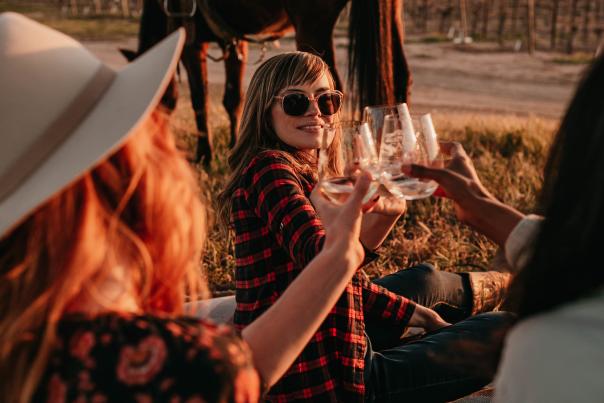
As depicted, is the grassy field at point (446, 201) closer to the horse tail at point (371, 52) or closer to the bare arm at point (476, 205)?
the horse tail at point (371, 52)

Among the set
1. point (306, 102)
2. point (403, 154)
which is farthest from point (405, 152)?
point (306, 102)

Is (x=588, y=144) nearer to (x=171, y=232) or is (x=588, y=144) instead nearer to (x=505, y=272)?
(x=171, y=232)

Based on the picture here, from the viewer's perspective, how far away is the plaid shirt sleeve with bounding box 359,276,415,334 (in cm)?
248

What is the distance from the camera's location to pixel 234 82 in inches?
254

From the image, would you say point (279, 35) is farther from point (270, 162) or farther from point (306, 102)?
point (270, 162)

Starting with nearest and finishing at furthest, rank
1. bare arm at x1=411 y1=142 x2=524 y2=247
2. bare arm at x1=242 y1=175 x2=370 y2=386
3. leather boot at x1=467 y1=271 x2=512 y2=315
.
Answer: bare arm at x1=242 y1=175 x2=370 y2=386
bare arm at x1=411 y1=142 x2=524 y2=247
leather boot at x1=467 y1=271 x2=512 y2=315

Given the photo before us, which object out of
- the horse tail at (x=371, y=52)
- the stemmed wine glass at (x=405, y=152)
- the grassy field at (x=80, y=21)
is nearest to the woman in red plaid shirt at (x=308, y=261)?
the stemmed wine glass at (x=405, y=152)

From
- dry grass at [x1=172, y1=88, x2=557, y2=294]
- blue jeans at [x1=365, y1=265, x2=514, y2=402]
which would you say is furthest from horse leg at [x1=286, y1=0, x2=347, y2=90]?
blue jeans at [x1=365, y1=265, x2=514, y2=402]

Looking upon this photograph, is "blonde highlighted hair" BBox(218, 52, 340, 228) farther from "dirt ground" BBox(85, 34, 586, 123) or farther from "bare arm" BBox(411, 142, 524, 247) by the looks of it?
"dirt ground" BBox(85, 34, 586, 123)

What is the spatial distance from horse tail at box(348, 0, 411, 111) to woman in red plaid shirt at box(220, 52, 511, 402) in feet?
7.33

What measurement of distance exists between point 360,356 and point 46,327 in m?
1.21

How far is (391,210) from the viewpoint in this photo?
84.2 inches

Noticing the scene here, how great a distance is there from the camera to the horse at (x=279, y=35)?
4707mm

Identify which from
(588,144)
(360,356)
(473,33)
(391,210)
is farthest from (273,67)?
(473,33)
